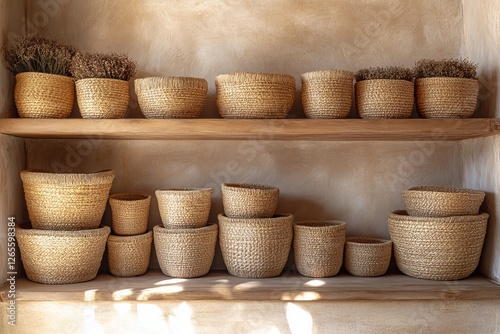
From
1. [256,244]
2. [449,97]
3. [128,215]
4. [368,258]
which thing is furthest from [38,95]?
[449,97]

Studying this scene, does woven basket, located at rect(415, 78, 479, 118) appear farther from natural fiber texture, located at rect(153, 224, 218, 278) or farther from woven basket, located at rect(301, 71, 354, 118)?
natural fiber texture, located at rect(153, 224, 218, 278)

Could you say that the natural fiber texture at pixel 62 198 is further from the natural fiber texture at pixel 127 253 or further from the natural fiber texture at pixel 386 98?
the natural fiber texture at pixel 386 98

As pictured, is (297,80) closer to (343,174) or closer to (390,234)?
(343,174)

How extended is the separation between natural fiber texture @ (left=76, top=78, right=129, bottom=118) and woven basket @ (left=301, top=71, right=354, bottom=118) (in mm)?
748

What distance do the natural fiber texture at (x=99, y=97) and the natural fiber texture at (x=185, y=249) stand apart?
0.51 m

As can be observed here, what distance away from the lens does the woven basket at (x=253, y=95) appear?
1.94 meters

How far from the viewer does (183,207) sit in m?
2.03

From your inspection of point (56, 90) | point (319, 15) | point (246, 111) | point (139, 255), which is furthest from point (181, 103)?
point (319, 15)

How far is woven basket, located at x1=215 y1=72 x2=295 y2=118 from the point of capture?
6.36ft

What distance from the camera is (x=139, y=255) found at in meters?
2.08

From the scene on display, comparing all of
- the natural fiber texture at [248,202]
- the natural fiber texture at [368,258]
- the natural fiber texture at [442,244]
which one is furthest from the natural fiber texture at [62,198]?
the natural fiber texture at [442,244]

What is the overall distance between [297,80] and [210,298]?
3.35 ft

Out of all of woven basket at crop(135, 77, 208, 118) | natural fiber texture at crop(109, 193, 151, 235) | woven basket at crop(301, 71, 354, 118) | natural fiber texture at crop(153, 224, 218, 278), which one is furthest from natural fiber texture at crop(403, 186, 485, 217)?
natural fiber texture at crop(109, 193, 151, 235)

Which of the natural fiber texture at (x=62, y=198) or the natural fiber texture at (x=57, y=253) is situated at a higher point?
the natural fiber texture at (x=62, y=198)
